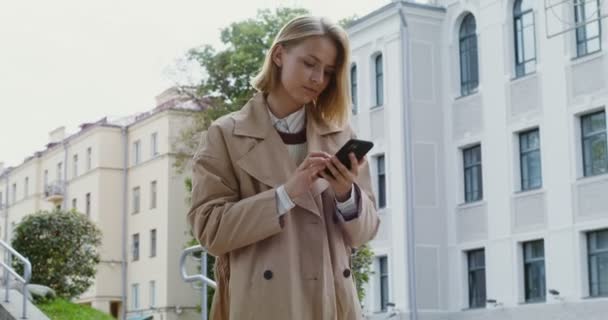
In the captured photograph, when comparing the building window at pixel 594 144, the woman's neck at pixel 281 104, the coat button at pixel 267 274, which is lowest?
the coat button at pixel 267 274

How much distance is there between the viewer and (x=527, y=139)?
3008 centimetres

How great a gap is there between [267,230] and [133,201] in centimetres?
5816

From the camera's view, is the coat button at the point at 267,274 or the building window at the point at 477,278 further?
the building window at the point at 477,278

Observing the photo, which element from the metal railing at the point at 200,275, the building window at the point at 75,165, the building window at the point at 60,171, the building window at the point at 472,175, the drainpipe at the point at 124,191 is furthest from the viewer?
the building window at the point at 60,171

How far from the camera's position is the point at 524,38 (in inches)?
1190

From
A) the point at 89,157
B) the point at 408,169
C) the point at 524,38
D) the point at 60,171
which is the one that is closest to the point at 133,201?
the point at 89,157

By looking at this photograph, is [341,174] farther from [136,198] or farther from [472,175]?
[136,198]

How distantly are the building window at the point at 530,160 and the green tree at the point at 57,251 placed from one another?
1349cm

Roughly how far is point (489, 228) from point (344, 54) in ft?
92.4

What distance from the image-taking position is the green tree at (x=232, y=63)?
38.1 m

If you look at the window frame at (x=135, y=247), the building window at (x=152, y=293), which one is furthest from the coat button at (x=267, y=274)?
the window frame at (x=135, y=247)

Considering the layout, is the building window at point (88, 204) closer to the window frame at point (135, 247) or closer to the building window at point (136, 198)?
the building window at point (136, 198)

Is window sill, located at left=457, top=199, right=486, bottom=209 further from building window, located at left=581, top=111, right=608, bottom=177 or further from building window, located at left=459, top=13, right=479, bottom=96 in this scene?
building window, located at left=581, top=111, right=608, bottom=177

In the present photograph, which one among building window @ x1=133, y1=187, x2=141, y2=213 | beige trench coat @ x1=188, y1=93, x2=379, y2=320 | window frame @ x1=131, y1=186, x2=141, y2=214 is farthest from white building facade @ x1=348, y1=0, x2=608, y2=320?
building window @ x1=133, y1=187, x2=141, y2=213
